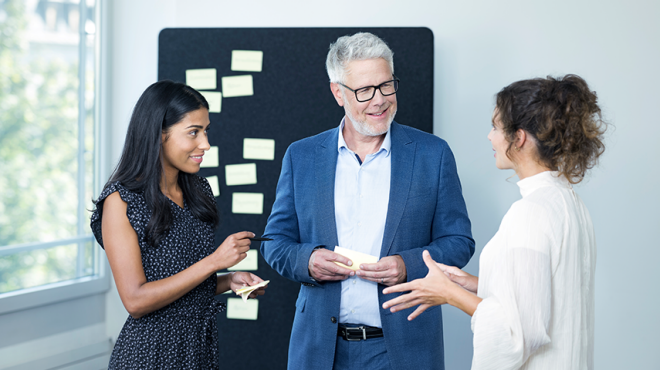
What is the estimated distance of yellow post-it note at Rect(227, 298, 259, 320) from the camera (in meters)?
2.74

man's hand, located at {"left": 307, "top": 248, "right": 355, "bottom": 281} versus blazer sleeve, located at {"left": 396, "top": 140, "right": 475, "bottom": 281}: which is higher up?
blazer sleeve, located at {"left": 396, "top": 140, "right": 475, "bottom": 281}

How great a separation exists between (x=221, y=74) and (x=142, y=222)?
4.90 ft

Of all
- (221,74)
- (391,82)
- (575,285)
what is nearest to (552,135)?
(575,285)

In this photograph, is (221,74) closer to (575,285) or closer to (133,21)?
(133,21)

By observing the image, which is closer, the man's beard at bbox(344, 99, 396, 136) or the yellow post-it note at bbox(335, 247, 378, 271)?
the yellow post-it note at bbox(335, 247, 378, 271)

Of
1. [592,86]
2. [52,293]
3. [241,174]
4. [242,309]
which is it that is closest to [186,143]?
[241,174]

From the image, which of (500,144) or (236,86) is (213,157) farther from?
(500,144)

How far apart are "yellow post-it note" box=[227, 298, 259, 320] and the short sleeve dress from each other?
1.11 metres

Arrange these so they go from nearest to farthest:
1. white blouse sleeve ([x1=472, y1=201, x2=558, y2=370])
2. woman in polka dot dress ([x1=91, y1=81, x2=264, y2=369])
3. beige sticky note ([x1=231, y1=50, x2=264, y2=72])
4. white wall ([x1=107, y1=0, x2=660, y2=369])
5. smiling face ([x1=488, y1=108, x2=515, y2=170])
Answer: white blouse sleeve ([x1=472, y1=201, x2=558, y2=370]), smiling face ([x1=488, y1=108, x2=515, y2=170]), woman in polka dot dress ([x1=91, y1=81, x2=264, y2=369]), white wall ([x1=107, y1=0, x2=660, y2=369]), beige sticky note ([x1=231, y1=50, x2=264, y2=72])

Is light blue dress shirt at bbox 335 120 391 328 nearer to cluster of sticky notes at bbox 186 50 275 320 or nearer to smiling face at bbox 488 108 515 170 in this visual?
smiling face at bbox 488 108 515 170

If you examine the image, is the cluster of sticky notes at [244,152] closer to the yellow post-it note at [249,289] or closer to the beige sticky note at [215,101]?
the beige sticky note at [215,101]

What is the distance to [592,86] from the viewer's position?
8.24 ft

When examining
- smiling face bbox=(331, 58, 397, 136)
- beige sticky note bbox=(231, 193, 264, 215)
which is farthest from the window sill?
smiling face bbox=(331, 58, 397, 136)

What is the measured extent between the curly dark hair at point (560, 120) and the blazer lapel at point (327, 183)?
741 millimetres
